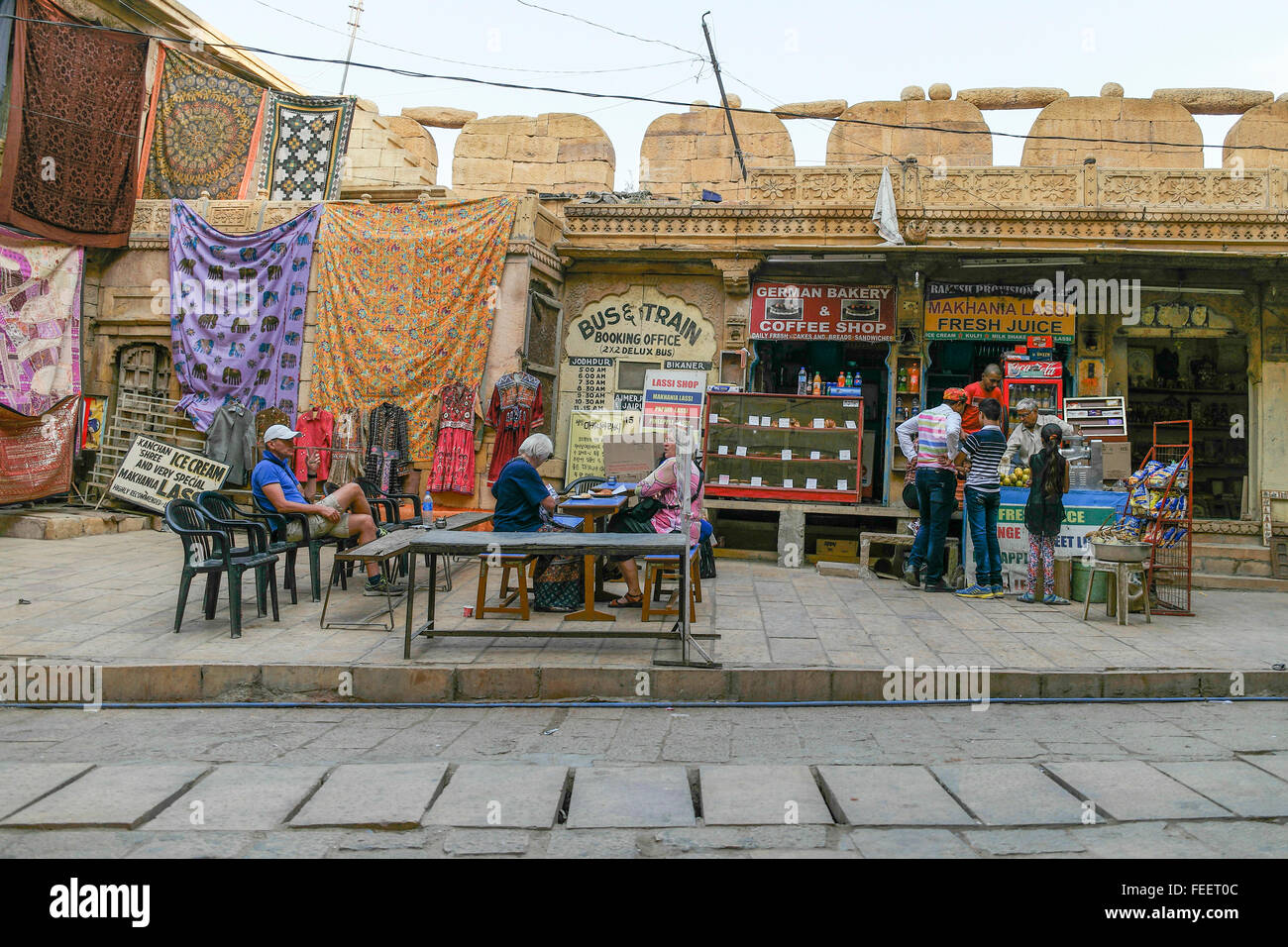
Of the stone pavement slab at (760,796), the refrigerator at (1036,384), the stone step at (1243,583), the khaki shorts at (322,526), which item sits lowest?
the stone step at (1243,583)

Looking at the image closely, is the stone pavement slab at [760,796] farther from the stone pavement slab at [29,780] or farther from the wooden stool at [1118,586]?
the wooden stool at [1118,586]

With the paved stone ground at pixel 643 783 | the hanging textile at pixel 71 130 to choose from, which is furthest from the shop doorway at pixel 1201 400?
the hanging textile at pixel 71 130

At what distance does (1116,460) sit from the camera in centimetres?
1039

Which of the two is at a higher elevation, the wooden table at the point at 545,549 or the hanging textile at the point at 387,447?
the hanging textile at the point at 387,447

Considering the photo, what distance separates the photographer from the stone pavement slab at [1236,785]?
3361 mm

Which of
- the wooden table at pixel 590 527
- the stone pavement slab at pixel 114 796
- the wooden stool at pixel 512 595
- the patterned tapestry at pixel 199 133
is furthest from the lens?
the patterned tapestry at pixel 199 133

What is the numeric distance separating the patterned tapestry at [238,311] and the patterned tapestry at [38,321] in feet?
4.61

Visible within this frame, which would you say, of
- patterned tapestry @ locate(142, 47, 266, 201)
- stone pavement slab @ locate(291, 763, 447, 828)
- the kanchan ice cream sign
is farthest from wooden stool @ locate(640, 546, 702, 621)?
patterned tapestry @ locate(142, 47, 266, 201)

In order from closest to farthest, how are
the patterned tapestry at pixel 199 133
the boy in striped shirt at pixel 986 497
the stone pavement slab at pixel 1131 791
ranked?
the stone pavement slab at pixel 1131 791 < the boy in striped shirt at pixel 986 497 < the patterned tapestry at pixel 199 133

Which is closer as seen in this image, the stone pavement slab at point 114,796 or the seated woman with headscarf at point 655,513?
the stone pavement slab at point 114,796

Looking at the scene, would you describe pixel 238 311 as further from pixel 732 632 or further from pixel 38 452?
pixel 732 632

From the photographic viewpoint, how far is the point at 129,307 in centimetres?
1279

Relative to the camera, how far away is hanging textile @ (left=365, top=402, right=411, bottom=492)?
37.5ft
